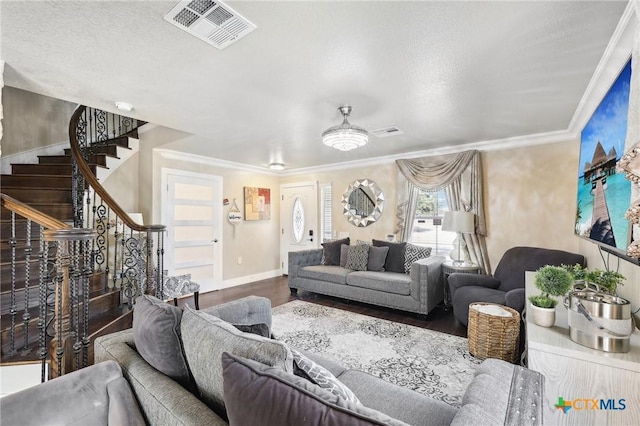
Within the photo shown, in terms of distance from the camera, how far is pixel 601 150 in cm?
213

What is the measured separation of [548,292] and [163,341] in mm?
2206

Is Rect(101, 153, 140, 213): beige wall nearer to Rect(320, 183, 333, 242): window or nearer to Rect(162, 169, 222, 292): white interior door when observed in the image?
Rect(162, 169, 222, 292): white interior door

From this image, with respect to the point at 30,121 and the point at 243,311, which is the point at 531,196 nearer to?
the point at 243,311

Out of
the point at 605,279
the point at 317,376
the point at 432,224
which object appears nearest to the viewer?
the point at 317,376

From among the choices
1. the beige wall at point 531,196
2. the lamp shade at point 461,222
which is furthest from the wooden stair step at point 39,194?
the beige wall at point 531,196

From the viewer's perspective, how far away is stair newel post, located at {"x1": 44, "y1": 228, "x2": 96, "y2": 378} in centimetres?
176

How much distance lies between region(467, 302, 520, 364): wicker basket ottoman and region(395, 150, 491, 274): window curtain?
1.66 m

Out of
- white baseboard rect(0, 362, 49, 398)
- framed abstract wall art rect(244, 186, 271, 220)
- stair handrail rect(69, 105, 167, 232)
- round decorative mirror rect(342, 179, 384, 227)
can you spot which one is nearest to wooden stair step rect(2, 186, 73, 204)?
stair handrail rect(69, 105, 167, 232)

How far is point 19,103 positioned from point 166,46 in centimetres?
395

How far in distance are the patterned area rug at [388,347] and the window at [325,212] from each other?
2191 millimetres

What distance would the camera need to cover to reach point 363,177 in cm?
538

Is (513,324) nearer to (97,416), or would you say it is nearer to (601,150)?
(601,150)

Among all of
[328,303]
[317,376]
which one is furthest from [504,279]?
[317,376]

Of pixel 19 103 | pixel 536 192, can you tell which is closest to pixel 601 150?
pixel 536 192
